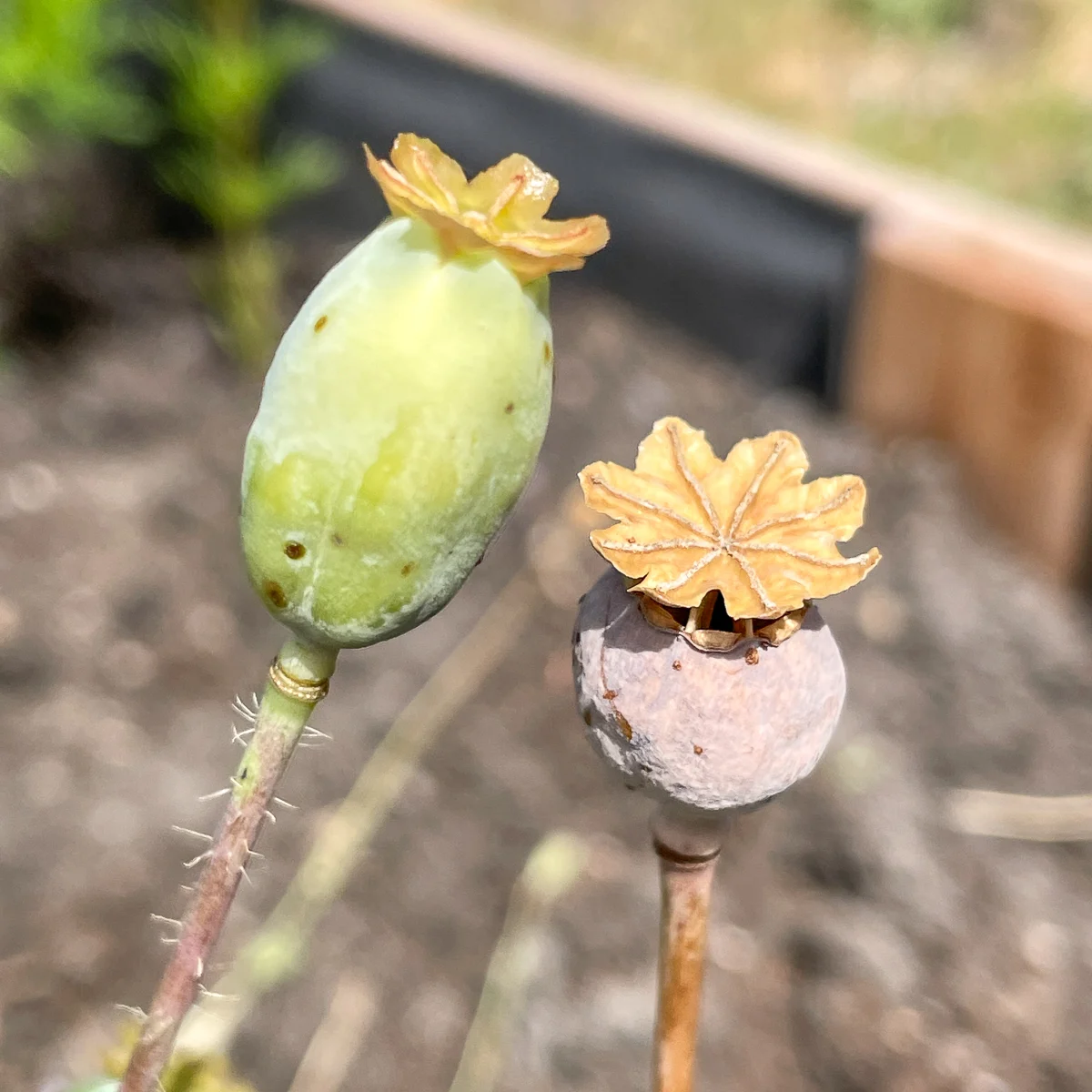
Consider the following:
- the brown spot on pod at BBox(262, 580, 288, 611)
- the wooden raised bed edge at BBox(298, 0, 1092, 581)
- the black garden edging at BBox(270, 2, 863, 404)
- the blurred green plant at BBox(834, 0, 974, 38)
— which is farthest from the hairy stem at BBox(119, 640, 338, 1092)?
the blurred green plant at BBox(834, 0, 974, 38)

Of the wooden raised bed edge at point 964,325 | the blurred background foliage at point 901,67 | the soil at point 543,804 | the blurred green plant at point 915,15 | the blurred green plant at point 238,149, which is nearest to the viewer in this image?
the soil at point 543,804

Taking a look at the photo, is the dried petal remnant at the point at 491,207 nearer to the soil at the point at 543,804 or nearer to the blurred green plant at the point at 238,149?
the soil at the point at 543,804

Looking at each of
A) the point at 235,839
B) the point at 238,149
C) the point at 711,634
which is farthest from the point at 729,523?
the point at 238,149

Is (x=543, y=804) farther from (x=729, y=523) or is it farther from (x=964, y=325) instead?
(x=729, y=523)

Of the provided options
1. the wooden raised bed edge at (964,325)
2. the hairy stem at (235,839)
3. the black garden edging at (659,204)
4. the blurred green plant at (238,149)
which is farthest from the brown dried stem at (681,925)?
the blurred green plant at (238,149)

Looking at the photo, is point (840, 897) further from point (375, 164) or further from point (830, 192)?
point (375, 164)

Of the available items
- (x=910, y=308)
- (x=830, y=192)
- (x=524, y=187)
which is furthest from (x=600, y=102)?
(x=524, y=187)
